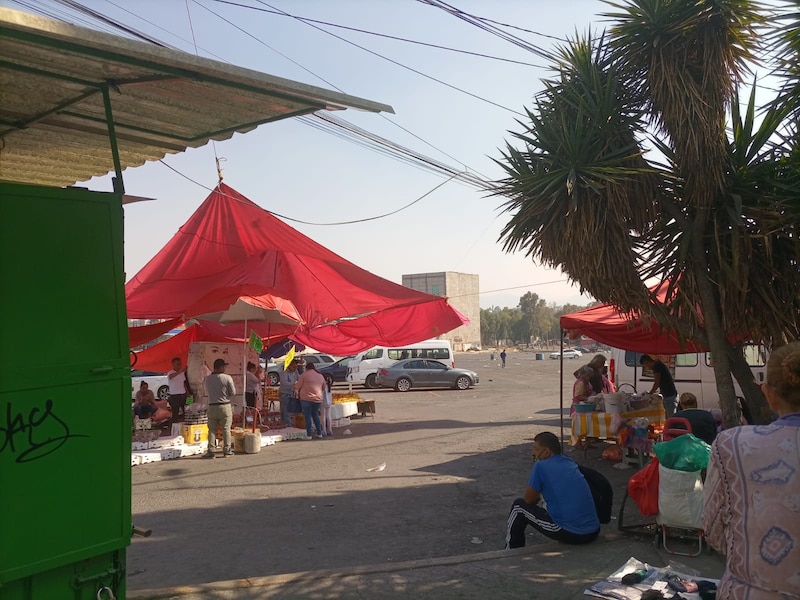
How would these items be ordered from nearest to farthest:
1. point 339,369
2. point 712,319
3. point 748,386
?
point 712,319
point 748,386
point 339,369

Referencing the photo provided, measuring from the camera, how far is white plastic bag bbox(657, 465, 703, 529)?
5.87m

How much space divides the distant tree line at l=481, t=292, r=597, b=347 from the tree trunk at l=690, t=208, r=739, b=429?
11528 centimetres

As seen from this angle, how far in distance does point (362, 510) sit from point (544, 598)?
3612 mm

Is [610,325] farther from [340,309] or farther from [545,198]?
[340,309]

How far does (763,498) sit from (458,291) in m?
86.9

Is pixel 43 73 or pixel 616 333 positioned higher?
pixel 43 73

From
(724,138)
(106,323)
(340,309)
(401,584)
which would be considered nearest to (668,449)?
(401,584)

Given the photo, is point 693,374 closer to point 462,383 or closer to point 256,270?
point 256,270

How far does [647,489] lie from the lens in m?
6.29

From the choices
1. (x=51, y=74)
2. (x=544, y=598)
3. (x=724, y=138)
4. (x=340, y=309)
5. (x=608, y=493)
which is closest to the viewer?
(x=51, y=74)

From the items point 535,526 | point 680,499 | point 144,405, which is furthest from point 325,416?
point 680,499

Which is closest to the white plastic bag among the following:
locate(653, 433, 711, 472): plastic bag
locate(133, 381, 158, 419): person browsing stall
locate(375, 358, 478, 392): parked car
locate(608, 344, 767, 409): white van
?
locate(653, 433, 711, 472): plastic bag

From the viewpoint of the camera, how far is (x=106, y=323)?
10.0ft

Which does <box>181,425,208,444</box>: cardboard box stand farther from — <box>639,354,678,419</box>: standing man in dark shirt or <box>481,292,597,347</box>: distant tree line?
<box>481,292,597,347</box>: distant tree line
